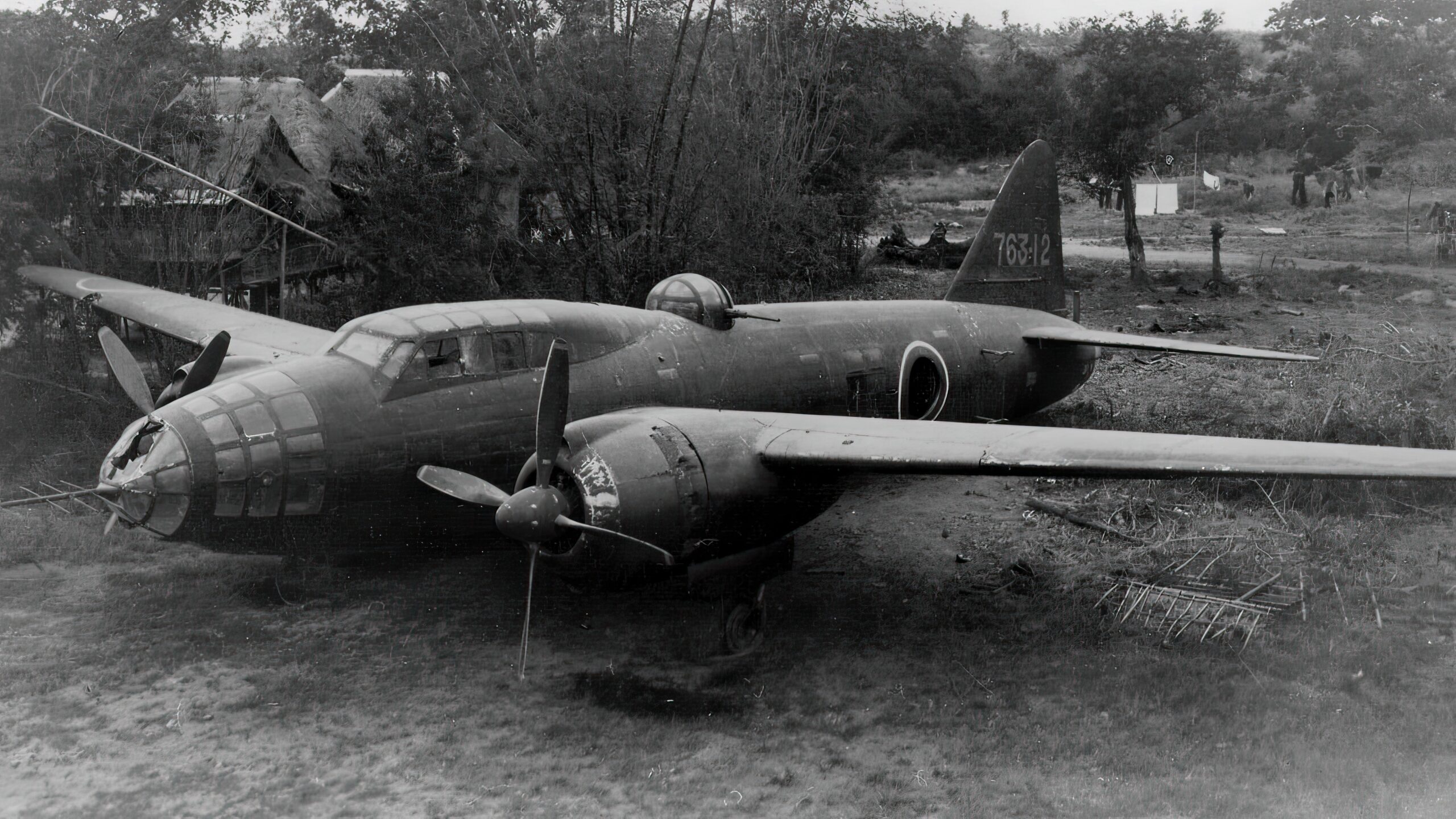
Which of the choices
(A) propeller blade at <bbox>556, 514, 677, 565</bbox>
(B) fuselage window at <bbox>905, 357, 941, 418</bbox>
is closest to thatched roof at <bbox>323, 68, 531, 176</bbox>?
(B) fuselage window at <bbox>905, 357, 941, 418</bbox>

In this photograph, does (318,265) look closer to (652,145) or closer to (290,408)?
(652,145)

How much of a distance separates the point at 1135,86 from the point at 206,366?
2269 centimetres

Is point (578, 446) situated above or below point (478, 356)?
below

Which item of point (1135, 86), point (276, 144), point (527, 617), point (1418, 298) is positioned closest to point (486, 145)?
point (276, 144)

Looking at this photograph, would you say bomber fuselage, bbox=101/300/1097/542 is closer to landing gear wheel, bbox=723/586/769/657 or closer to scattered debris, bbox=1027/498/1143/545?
landing gear wheel, bbox=723/586/769/657

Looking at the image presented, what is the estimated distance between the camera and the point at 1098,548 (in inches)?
485

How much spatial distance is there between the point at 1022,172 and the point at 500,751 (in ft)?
39.0

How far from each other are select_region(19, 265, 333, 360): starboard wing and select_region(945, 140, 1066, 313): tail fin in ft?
29.2

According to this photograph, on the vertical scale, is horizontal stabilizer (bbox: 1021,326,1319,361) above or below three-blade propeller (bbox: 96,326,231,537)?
below

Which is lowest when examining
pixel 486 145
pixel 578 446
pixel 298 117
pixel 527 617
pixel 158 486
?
pixel 527 617

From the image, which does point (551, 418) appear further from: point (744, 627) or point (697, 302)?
point (697, 302)

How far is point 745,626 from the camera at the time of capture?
988 cm

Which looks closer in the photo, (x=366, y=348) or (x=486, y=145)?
(x=366, y=348)

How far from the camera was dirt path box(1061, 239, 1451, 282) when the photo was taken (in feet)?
80.5
